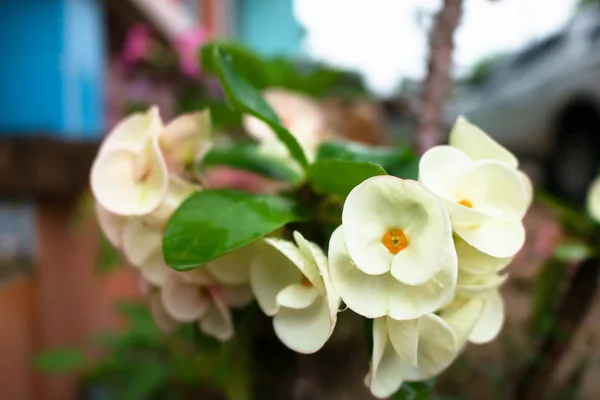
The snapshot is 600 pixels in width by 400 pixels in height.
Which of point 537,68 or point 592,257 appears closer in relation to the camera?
point 592,257

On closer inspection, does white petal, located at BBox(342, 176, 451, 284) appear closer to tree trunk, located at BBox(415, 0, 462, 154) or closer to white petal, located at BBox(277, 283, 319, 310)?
white petal, located at BBox(277, 283, 319, 310)

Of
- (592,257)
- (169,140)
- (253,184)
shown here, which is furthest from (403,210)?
(253,184)

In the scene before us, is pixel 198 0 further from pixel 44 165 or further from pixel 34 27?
pixel 44 165

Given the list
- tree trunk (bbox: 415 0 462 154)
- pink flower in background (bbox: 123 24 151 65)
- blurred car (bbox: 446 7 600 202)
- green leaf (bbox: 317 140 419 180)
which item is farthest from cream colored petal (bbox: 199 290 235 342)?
blurred car (bbox: 446 7 600 202)

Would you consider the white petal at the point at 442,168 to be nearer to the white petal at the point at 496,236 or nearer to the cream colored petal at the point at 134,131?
the white petal at the point at 496,236

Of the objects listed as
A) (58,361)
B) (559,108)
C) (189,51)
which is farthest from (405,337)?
(559,108)

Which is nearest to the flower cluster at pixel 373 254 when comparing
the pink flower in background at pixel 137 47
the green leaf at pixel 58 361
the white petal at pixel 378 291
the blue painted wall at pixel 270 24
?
the white petal at pixel 378 291

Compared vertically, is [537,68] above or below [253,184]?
below
